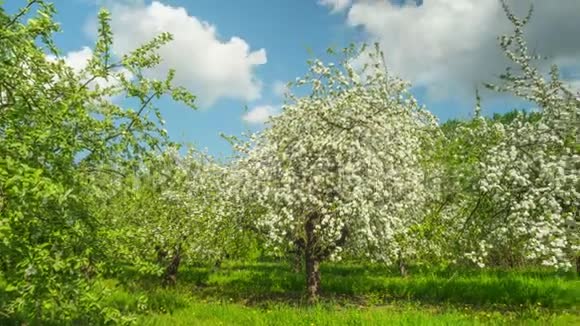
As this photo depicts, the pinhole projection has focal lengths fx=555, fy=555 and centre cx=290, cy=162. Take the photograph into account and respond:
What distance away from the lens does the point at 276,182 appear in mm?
17531

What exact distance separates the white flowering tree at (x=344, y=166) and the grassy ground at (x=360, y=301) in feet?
7.76

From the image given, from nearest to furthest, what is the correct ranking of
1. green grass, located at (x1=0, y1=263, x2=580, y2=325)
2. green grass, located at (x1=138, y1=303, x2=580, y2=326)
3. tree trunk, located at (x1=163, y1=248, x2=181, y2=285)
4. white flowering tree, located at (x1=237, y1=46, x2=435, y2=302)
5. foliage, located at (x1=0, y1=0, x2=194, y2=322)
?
foliage, located at (x1=0, y1=0, x2=194, y2=322), green grass, located at (x1=138, y1=303, x2=580, y2=326), green grass, located at (x1=0, y1=263, x2=580, y2=325), white flowering tree, located at (x1=237, y1=46, x2=435, y2=302), tree trunk, located at (x1=163, y1=248, x2=181, y2=285)

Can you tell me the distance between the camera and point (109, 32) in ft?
30.0

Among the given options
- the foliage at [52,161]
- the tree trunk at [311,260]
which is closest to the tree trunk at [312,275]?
the tree trunk at [311,260]

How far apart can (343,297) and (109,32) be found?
15980 millimetres

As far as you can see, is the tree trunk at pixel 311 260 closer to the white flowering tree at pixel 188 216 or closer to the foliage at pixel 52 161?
the white flowering tree at pixel 188 216

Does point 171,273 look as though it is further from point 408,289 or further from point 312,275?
point 408,289

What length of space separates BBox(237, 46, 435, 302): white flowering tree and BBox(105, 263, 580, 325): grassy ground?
7.76 ft

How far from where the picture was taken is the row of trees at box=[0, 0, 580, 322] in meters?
7.46

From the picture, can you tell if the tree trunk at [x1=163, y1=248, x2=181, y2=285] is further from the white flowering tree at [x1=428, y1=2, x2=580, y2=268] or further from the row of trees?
the white flowering tree at [x1=428, y1=2, x2=580, y2=268]

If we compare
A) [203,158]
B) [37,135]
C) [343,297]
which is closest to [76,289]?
[37,135]

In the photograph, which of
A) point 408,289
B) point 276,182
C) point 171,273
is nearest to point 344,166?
point 276,182

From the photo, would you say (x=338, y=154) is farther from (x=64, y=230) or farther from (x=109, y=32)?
(x=64, y=230)

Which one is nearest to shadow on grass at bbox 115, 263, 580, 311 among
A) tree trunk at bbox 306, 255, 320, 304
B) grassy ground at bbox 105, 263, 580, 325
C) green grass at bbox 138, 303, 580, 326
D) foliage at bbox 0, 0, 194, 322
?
grassy ground at bbox 105, 263, 580, 325
